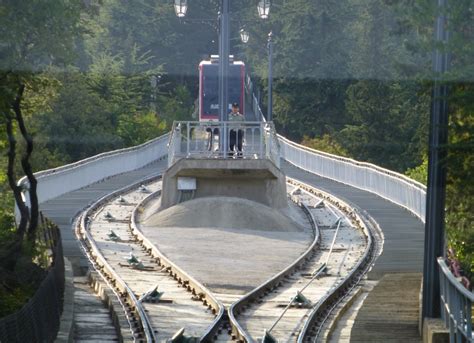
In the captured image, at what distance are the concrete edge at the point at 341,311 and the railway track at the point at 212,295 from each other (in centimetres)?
17

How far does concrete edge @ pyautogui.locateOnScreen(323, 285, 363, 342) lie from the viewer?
66.3ft

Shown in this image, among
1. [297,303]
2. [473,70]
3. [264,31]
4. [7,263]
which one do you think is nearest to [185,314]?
[297,303]

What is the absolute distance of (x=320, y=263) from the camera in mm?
29234

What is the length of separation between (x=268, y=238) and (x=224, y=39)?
352 inches

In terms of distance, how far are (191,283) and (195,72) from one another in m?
69.5

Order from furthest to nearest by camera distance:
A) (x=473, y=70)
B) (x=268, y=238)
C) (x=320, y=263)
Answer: (x=268, y=238) < (x=320, y=263) < (x=473, y=70)

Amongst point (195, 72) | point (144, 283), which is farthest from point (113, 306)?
point (195, 72)

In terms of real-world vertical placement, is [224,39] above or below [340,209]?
above

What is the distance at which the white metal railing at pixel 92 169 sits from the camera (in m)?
40.6

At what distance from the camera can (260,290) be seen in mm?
24062

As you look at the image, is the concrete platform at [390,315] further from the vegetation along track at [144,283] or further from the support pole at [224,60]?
the support pole at [224,60]

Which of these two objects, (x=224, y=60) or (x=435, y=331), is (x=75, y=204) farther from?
(x=435, y=331)

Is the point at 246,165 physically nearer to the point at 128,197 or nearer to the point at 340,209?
the point at 340,209

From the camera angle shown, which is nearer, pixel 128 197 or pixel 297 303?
pixel 297 303
